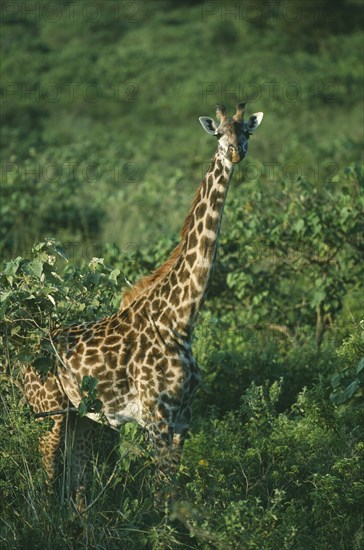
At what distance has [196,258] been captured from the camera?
6.45 metres

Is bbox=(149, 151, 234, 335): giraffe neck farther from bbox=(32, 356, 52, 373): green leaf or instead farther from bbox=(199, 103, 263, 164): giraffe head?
bbox=(32, 356, 52, 373): green leaf

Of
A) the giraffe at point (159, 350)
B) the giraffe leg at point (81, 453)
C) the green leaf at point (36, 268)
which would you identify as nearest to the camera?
the green leaf at point (36, 268)

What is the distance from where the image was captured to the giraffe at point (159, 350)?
6273 millimetres

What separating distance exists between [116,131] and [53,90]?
3.95m

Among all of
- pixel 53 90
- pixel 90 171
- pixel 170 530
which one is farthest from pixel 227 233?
pixel 53 90

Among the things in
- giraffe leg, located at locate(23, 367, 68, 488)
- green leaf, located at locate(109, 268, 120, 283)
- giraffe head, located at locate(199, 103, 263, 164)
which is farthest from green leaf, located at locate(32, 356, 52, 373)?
giraffe head, located at locate(199, 103, 263, 164)

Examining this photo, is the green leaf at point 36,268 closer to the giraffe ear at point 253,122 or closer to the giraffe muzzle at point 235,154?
→ the giraffe muzzle at point 235,154

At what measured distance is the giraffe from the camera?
627 centimetres

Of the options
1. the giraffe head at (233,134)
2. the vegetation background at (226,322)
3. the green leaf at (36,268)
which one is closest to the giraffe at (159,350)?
the giraffe head at (233,134)

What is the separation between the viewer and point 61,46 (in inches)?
1320

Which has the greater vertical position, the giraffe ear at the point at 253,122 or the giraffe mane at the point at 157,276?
the giraffe ear at the point at 253,122

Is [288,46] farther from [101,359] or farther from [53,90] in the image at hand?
[101,359]

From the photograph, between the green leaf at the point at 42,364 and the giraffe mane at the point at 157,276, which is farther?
the giraffe mane at the point at 157,276

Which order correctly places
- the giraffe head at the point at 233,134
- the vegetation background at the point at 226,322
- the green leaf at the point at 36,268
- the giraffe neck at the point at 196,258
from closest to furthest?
1. the vegetation background at the point at 226,322
2. the green leaf at the point at 36,268
3. the giraffe head at the point at 233,134
4. the giraffe neck at the point at 196,258
